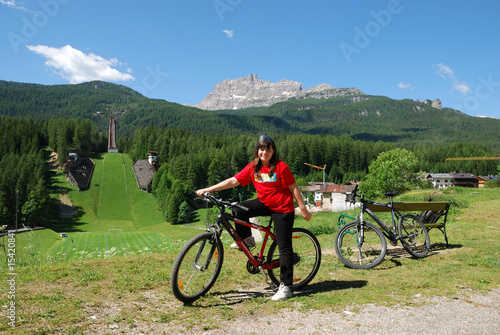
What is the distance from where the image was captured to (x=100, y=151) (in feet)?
497

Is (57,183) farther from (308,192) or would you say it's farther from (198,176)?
(308,192)

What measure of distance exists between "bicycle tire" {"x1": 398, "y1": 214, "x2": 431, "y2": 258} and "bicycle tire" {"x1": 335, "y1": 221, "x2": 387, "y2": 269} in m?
1.07

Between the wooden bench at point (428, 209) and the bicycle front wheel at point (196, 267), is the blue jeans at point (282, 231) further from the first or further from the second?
the wooden bench at point (428, 209)

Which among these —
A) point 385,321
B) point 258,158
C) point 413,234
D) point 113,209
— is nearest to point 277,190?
point 258,158

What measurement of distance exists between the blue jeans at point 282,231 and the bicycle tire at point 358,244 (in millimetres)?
2179

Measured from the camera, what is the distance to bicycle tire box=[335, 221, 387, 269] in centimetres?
731

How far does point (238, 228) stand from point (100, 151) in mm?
162606

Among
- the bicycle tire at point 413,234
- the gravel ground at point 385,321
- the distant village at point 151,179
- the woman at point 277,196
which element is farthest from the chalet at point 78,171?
the gravel ground at point 385,321

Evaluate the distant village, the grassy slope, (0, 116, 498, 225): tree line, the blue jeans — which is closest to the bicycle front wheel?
the grassy slope

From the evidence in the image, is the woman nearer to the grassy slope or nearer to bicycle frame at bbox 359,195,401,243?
the grassy slope

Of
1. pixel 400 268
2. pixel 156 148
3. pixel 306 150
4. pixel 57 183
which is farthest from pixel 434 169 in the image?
pixel 400 268

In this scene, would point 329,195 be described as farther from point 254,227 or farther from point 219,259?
point 219,259

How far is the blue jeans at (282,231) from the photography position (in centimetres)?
551

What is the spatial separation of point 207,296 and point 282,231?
5.56 ft
